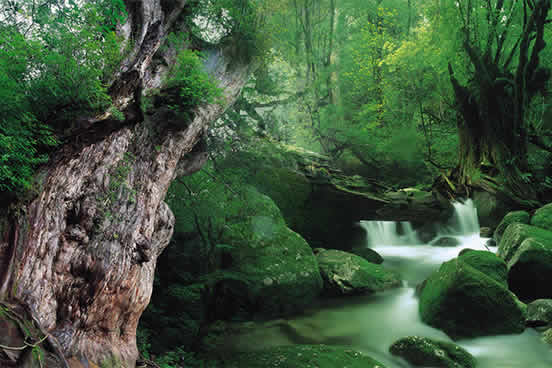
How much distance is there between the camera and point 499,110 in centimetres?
1090

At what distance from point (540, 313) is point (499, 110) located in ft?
25.0

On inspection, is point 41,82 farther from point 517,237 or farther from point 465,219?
point 465,219

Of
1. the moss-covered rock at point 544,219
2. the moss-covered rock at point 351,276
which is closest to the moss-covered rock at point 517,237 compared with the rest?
the moss-covered rock at point 544,219

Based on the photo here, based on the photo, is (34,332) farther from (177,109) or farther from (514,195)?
(514,195)

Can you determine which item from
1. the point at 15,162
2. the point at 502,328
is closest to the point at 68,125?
the point at 15,162

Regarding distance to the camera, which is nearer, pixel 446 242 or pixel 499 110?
pixel 446 242

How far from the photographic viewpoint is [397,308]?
6898 millimetres

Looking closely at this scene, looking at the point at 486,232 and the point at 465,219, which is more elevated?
the point at 465,219

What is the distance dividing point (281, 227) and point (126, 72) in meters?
5.67

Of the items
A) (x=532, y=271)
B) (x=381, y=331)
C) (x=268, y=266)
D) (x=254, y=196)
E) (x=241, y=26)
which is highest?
(x=241, y=26)

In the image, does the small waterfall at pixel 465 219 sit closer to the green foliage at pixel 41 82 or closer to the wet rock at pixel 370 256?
the wet rock at pixel 370 256

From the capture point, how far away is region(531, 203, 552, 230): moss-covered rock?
314 inches

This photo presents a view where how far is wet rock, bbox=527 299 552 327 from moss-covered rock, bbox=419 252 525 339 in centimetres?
17

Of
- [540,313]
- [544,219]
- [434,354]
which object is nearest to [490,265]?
[540,313]
